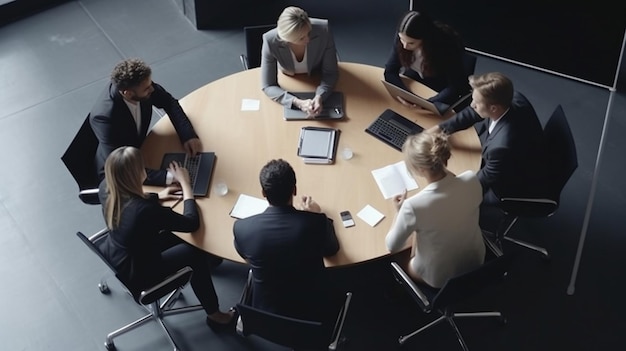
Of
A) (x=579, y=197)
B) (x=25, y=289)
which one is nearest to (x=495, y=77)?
(x=579, y=197)

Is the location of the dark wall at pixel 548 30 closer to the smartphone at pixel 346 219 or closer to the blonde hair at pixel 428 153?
the blonde hair at pixel 428 153

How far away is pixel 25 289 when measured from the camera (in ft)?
14.2

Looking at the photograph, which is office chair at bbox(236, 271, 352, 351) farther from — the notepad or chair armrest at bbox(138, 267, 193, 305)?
the notepad

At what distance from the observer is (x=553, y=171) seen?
12.8 feet

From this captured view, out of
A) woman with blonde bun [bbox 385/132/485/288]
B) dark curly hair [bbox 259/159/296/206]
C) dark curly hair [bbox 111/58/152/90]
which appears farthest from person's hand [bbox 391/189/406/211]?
dark curly hair [bbox 111/58/152/90]

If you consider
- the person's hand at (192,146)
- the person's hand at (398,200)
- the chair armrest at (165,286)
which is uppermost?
the person's hand at (192,146)

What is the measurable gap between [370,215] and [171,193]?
1089mm

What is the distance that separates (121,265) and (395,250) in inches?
54.1

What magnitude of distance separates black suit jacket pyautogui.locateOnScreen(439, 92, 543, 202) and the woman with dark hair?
1.36 ft

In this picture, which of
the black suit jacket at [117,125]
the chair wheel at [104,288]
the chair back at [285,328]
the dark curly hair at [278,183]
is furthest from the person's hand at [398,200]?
the chair wheel at [104,288]

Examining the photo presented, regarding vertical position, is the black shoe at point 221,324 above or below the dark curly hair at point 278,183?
below

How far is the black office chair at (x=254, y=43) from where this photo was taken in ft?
15.2

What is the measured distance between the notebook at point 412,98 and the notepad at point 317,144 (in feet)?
1.50

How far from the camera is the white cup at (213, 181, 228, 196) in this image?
373 cm
